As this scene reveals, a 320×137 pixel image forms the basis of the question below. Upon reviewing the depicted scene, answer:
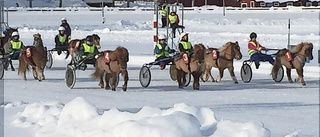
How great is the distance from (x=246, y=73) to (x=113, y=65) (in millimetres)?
4330

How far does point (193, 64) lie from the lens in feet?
52.4

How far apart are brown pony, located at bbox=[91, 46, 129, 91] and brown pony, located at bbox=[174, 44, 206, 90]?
1.35 meters

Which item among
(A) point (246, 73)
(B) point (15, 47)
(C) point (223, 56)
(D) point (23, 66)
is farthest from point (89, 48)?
(A) point (246, 73)

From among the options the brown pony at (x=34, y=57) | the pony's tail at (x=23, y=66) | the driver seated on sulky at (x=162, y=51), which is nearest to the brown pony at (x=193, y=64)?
the driver seated on sulky at (x=162, y=51)

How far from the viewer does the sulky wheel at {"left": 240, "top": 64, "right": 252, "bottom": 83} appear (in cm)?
1819

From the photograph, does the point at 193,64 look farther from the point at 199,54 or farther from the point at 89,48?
the point at 89,48

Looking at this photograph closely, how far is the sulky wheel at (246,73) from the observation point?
18.2 metres

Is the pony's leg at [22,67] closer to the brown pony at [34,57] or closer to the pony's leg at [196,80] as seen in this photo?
the brown pony at [34,57]

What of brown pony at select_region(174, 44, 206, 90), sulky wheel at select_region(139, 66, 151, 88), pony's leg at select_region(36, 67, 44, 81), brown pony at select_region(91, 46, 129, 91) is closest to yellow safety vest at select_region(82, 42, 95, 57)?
brown pony at select_region(91, 46, 129, 91)

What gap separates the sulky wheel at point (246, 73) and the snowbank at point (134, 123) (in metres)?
8.65

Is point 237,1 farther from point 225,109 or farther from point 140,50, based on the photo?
point 225,109

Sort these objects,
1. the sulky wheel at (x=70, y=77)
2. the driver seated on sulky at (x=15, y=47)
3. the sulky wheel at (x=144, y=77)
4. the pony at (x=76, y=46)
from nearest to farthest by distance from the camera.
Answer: the sulky wheel at (x=70, y=77), the sulky wheel at (x=144, y=77), the pony at (x=76, y=46), the driver seated on sulky at (x=15, y=47)

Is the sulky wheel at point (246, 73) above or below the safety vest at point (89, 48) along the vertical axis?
below

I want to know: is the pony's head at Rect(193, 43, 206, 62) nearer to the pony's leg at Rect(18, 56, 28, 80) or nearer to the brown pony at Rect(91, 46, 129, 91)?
the brown pony at Rect(91, 46, 129, 91)
